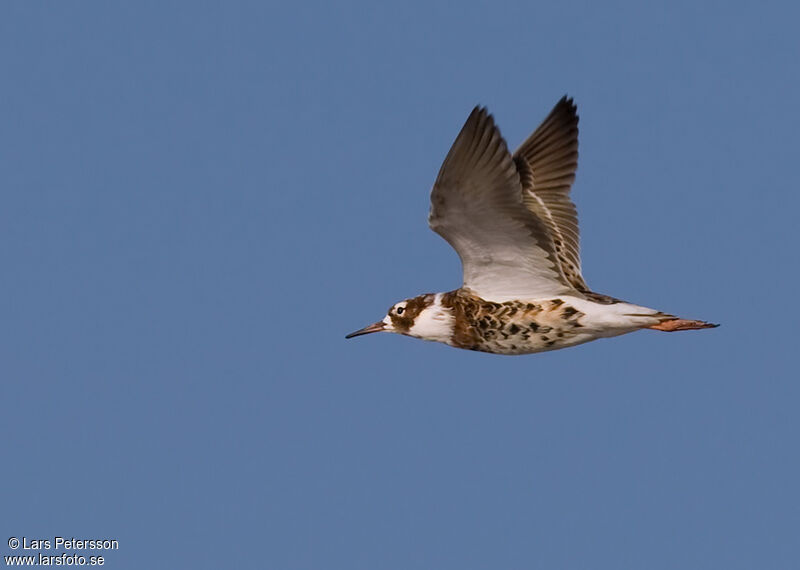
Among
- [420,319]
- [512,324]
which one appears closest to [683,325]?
[512,324]

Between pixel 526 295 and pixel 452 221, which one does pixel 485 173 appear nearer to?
pixel 452 221

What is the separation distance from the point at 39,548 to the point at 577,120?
564 centimetres

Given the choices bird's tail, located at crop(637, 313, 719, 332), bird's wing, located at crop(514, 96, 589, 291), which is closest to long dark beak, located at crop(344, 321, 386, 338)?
bird's wing, located at crop(514, 96, 589, 291)

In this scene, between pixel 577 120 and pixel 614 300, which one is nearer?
pixel 614 300

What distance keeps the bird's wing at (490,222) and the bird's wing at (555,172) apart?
0.80 m

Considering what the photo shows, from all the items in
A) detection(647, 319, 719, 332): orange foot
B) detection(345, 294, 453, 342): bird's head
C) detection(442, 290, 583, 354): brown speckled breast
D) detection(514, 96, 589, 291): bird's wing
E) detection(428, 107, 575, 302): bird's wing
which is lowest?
detection(647, 319, 719, 332): orange foot

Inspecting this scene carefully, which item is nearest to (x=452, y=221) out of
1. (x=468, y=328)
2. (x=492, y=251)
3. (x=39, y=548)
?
(x=492, y=251)

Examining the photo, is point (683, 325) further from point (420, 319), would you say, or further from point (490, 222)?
point (420, 319)

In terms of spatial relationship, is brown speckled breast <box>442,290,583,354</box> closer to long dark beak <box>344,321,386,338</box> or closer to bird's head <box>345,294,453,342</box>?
bird's head <box>345,294,453,342</box>

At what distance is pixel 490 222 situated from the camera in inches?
372

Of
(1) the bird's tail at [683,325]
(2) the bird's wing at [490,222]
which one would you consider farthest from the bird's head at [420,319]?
(1) the bird's tail at [683,325]

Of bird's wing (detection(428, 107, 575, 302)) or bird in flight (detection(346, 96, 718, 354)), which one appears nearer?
bird's wing (detection(428, 107, 575, 302))

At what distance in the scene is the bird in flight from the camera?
29.5 feet

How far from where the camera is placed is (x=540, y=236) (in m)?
9.61
